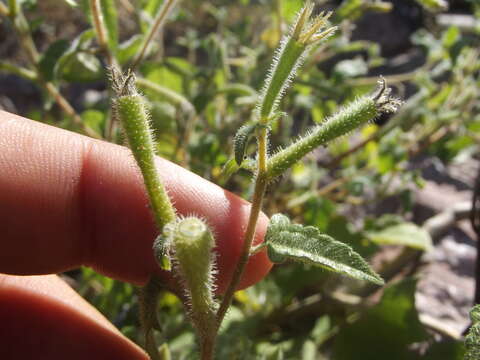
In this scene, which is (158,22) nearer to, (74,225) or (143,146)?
(74,225)

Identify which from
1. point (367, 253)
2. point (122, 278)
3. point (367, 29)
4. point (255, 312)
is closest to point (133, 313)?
point (122, 278)

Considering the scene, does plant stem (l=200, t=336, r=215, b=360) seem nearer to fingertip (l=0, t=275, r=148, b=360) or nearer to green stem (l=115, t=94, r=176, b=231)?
green stem (l=115, t=94, r=176, b=231)

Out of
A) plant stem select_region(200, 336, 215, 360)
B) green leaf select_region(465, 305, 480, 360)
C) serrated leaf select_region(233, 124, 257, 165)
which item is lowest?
plant stem select_region(200, 336, 215, 360)

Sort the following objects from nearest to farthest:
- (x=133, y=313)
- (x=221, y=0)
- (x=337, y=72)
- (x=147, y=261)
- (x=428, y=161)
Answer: (x=147, y=261), (x=133, y=313), (x=337, y=72), (x=428, y=161), (x=221, y=0)

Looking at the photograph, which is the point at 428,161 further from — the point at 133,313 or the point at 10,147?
the point at 10,147

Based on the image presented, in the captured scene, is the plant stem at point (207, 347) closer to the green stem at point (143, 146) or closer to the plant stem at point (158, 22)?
the green stem at point (143, 146)

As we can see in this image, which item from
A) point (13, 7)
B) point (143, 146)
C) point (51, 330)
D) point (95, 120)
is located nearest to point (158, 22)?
point (13, 7)

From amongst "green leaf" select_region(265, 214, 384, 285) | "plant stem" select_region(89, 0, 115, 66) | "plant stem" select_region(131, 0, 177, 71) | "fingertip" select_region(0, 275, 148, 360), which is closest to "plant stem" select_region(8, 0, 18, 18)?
"plant stem" select_region(89, 0, 115, 66)
